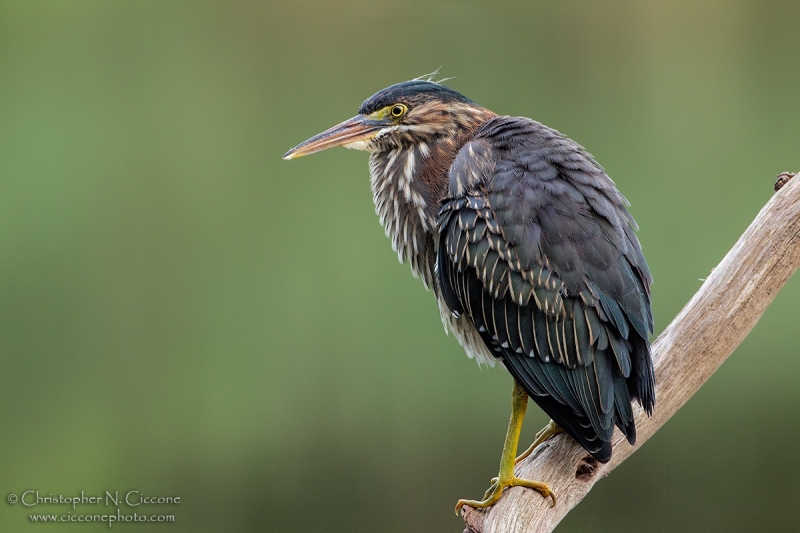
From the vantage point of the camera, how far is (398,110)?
227 centimetres

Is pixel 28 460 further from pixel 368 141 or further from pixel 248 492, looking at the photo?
pixel 368 141

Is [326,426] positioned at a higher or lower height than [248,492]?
higher

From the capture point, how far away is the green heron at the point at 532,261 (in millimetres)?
1895

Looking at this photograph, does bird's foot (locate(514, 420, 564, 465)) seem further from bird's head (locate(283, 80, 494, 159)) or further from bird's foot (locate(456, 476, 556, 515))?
bird's head (locate(283, 80, 494, 159))

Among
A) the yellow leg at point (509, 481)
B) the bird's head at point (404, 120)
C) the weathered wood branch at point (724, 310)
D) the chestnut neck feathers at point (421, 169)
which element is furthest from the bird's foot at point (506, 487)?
the bird's head at point (404, 120)

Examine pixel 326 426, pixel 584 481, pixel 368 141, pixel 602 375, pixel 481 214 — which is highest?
pixel 368 141

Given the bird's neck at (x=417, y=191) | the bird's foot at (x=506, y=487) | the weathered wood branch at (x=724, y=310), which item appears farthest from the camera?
the bird's neck at (x=417, y=191)

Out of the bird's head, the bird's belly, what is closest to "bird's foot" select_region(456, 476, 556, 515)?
the bird's belly

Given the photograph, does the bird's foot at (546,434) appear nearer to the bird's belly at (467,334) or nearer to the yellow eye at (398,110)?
the bird's belly at (467,334)

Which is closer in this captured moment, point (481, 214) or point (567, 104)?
point (481, 214)

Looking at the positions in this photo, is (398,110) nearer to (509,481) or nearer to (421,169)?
(421,169)

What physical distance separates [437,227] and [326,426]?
2.59 m

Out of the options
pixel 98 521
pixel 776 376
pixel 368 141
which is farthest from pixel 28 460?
pixel 776 376

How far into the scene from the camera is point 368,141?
229 cm
